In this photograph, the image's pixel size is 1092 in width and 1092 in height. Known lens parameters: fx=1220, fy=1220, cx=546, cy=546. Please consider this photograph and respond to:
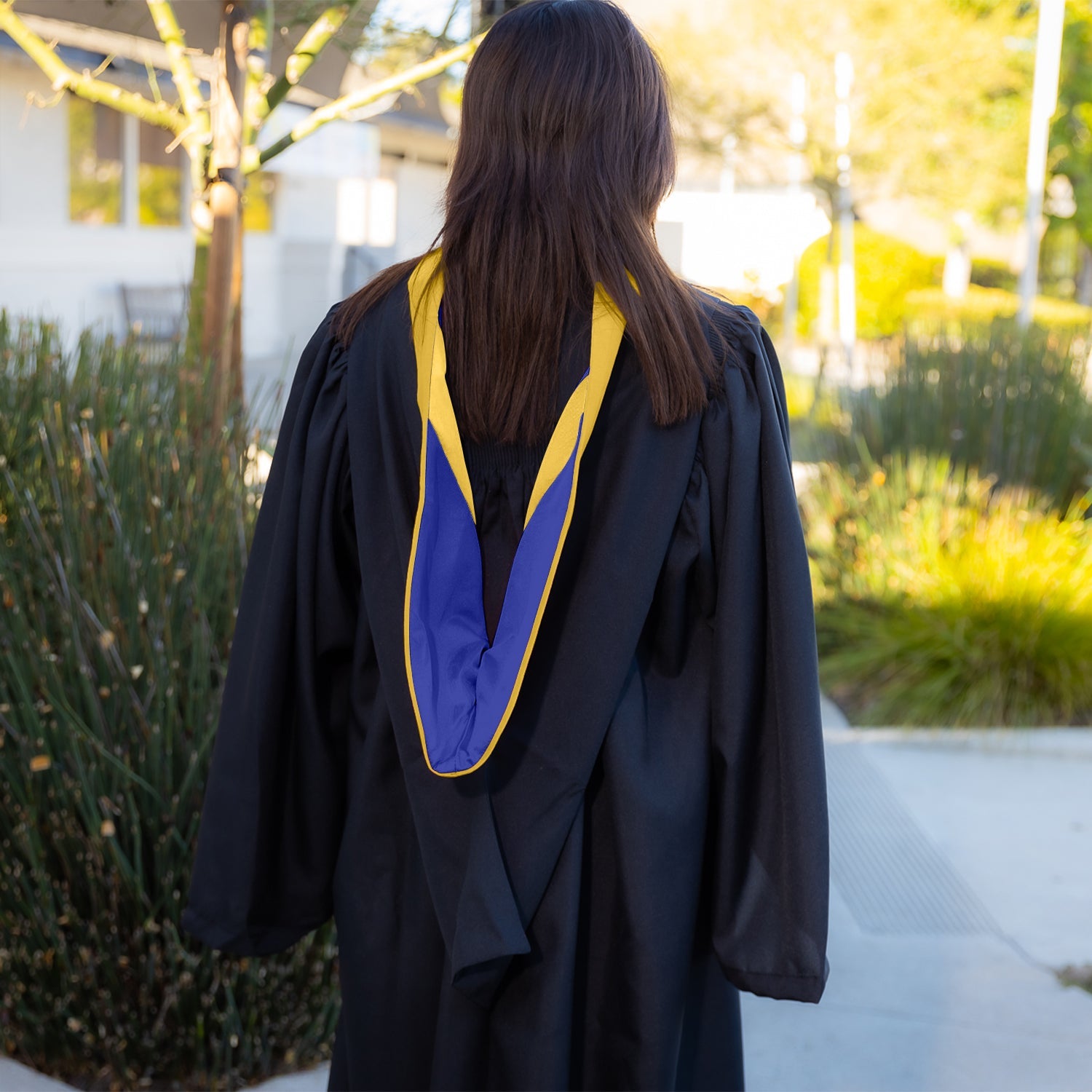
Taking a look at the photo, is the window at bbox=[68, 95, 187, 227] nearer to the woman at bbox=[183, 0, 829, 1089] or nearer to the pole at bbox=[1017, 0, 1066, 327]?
the pole at bbox=[1017, 0, 1066, 327]

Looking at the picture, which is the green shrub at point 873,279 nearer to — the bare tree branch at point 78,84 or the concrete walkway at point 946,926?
the concrete walkway at point 946,926

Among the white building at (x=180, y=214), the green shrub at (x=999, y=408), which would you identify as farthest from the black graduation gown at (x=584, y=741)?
the green shrub at (x=999, y=408)

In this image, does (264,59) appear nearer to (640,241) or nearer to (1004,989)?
(640,241)

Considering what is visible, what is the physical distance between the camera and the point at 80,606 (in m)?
2.01

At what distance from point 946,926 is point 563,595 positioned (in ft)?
6.52

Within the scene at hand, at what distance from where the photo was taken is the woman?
1413 millimetres

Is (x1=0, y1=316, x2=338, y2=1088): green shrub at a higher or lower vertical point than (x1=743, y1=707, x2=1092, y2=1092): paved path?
higher

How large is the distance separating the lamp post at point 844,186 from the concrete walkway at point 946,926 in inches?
466

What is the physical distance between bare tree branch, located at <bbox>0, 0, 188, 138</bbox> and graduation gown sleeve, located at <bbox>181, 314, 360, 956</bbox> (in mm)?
1343

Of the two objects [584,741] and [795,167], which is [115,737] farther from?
[795,167]

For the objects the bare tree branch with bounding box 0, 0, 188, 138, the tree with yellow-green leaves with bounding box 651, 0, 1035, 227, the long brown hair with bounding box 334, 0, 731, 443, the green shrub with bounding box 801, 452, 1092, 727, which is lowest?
the green shrub with bounding box 801, 452, 1092, 727

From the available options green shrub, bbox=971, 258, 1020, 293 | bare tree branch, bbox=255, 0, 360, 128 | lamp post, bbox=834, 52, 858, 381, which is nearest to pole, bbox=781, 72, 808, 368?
lamp post, bbox=834, 52, 858, 381

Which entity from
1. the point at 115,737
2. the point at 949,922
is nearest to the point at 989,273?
the point at 949,922

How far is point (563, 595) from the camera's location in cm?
151
